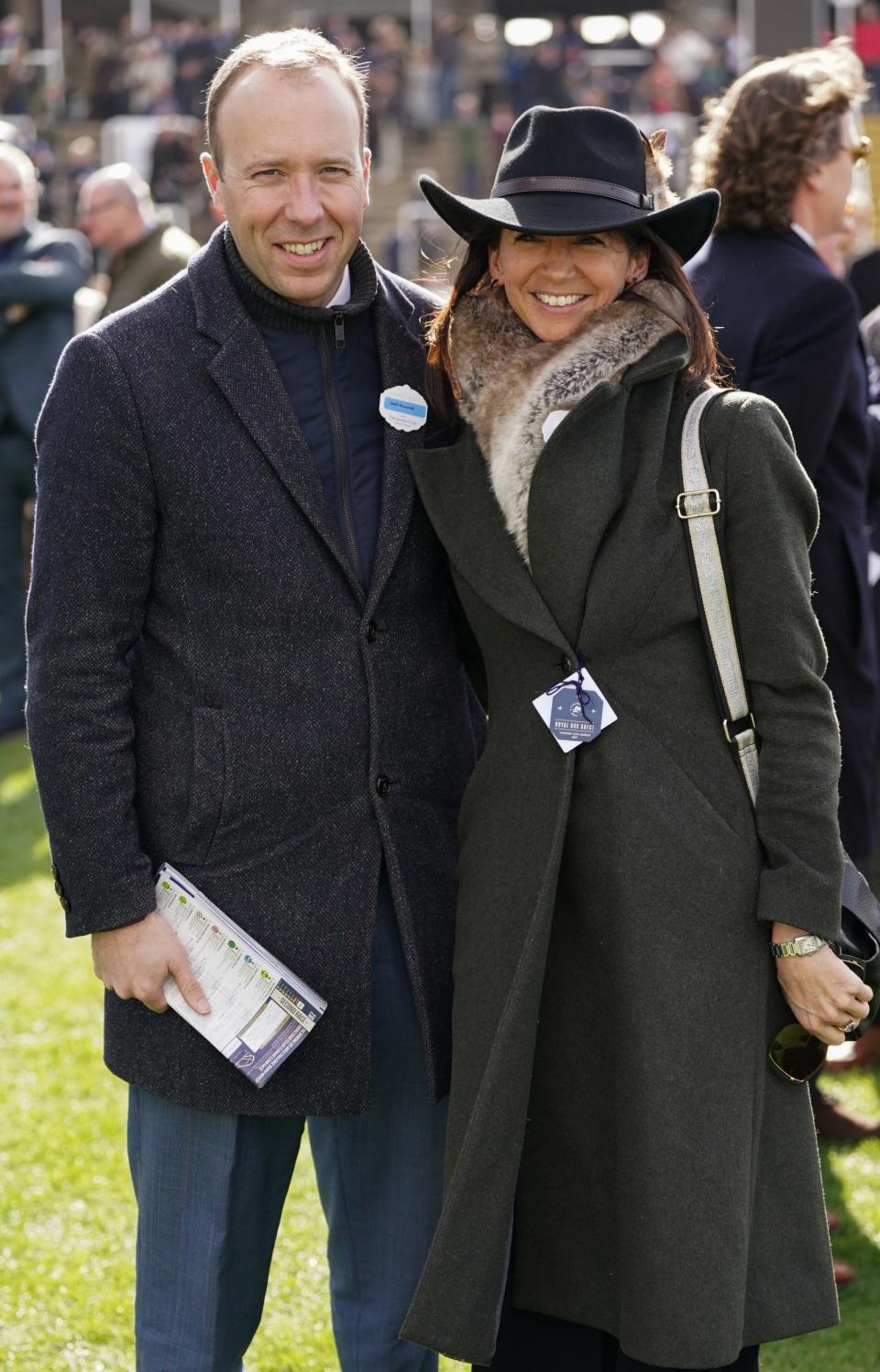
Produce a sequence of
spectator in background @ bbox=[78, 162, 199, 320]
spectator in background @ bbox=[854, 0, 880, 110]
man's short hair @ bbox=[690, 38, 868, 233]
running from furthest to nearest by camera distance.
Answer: spectator in background @ bbox=[854, 0, 880, 110]
spectator in background @ bbox=[78, 162, 199, 320]
man's short hair @ bbox=[690, 38, 868, 233]

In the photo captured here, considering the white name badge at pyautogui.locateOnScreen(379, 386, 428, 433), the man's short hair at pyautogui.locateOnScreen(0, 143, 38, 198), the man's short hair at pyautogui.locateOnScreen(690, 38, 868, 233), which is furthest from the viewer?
the man's short hair at pyautogui.locateOnScreen(0, 143, 38, 198)

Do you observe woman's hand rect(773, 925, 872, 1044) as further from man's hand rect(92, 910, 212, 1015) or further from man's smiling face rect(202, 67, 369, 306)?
man's smiling face rect(202, 67, 369, 306)

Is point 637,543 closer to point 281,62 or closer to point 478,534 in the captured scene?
point 478,534

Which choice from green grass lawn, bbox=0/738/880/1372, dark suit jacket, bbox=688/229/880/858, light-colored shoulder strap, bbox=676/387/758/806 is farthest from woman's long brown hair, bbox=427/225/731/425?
green grass lawn, bbox=0/738/880/1372

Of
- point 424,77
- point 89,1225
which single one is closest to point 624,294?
point 89,1225

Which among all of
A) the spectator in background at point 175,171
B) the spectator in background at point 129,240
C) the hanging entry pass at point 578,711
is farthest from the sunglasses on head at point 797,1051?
the spectator in background at point 175,171

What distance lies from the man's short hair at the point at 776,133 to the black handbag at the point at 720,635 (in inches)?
49.4

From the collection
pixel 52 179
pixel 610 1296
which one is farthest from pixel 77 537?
pixel 52 179

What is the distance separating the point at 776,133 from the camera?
3238 mm

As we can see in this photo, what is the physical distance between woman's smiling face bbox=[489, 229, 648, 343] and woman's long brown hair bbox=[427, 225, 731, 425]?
22 mm

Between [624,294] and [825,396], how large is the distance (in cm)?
101

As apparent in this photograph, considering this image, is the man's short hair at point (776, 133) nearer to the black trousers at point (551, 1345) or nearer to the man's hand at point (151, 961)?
the man's hand at point (151, 961)

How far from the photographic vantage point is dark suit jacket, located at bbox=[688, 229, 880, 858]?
10.4 feet

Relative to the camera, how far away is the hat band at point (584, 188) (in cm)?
223
